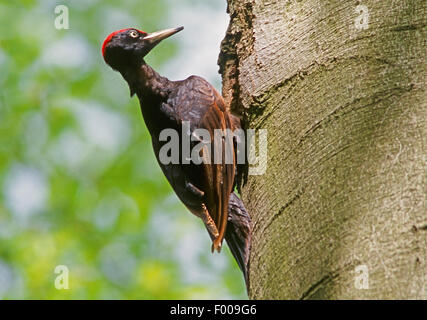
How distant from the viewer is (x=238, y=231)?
300 cm

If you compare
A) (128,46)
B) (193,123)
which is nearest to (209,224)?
(193,123)

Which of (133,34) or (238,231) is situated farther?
(133,34)

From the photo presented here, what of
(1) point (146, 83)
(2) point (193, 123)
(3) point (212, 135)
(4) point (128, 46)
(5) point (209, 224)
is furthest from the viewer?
(4) point (128, 46)

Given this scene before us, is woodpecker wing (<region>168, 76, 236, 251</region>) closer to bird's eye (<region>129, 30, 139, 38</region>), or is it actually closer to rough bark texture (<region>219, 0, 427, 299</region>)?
rough bark texture (<region>219, 0, 427, 299</region>)

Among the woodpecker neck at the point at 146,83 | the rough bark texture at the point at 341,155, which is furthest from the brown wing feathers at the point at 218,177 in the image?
the woodpecker neck at the point at 146,83

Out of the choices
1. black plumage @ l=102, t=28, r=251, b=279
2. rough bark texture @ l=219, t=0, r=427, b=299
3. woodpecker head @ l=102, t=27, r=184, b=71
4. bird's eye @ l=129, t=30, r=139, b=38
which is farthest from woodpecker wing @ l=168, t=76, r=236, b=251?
bird's eye @ l=129, t=30, r=139, b=38

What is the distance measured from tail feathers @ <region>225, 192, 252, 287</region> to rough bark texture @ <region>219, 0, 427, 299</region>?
22 cm

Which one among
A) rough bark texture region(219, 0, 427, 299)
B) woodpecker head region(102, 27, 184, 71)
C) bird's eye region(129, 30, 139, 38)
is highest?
bird's eye region(129, 30, 139, 38)

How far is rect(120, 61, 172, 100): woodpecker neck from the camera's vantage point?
3.92 m

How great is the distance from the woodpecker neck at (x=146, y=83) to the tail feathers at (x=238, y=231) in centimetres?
113

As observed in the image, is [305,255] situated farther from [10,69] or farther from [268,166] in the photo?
[10,69]

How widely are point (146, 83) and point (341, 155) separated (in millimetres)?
2163

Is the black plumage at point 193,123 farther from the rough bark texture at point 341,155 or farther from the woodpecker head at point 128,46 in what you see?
the rough bark texture at point 341,155

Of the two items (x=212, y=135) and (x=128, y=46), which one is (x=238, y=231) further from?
(x=128, y=46)
